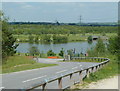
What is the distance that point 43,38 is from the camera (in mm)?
184750

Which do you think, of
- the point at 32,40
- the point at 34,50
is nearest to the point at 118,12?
the point at 34,50

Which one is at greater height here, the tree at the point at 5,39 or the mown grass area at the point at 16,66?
the tree at the point at 5,39

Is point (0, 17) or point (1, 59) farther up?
point (0, 17)

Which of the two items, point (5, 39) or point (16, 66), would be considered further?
point (5, 39)

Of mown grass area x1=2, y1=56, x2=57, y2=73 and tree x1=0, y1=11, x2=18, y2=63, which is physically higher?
tree x1=0, y1=11, x2=18, y2=63

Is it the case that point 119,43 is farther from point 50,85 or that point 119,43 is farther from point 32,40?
point 32,40

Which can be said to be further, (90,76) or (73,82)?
(90,76)

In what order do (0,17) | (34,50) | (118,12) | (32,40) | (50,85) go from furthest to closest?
(32,40) → (34,50) → (0,17) → (118,12) → (50,85)

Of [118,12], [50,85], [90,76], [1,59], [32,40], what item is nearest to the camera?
[50,85]

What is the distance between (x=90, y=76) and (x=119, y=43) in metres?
9.36

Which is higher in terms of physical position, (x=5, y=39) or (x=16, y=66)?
(x=5, y=39)

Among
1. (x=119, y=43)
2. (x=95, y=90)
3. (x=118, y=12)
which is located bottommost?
(x=95, y=90)

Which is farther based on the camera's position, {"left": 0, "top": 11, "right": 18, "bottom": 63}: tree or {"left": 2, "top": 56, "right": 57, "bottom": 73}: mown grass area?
{"left": 0, "top": 11, "right": 18, "bottom": 63}: tree

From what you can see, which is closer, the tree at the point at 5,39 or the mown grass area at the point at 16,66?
the mown grass area at the point at 16,66
